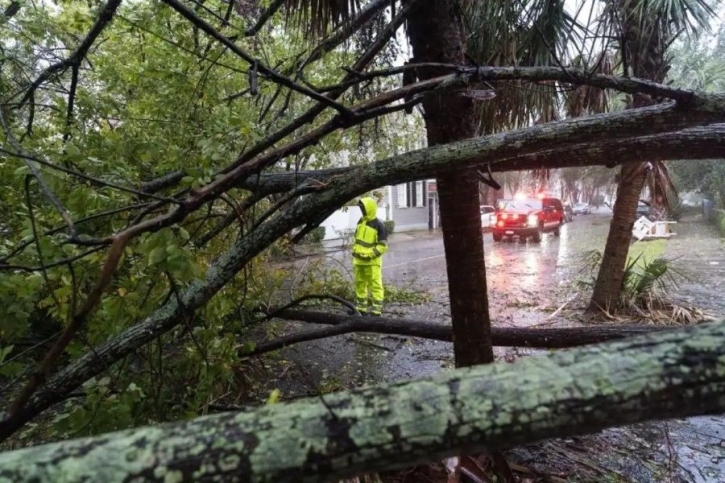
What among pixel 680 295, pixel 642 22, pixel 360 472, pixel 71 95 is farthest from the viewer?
pixel 680 295

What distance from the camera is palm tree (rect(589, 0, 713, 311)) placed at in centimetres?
380

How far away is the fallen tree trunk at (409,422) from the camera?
2.25 feet

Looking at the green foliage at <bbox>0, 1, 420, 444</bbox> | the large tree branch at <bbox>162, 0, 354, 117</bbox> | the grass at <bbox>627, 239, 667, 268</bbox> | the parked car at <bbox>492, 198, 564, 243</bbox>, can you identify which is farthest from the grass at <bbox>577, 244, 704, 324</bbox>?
the parked car at <bbox>492, 198, 564, 243</bbox>

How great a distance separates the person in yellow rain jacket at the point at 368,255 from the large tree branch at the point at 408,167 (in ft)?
16.1

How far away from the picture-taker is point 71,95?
286 centimetres

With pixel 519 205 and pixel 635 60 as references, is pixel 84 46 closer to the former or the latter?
pixel 635 60

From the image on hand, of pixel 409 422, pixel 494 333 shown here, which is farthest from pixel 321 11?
pixel 409 422

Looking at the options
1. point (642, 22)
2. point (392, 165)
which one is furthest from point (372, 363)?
point (642, 22)

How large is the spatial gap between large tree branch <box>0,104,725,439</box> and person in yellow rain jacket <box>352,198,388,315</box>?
4910 millimetres

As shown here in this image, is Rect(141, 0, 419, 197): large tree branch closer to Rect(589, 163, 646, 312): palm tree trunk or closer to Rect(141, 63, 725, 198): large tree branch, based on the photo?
Rect(141, 63, 725, 198): large tree branch

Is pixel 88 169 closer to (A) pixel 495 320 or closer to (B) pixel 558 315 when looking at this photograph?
(A) pixel 495 320

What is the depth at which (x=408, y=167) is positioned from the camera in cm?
190

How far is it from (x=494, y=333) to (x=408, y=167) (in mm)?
2282

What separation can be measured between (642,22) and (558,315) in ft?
13.8
